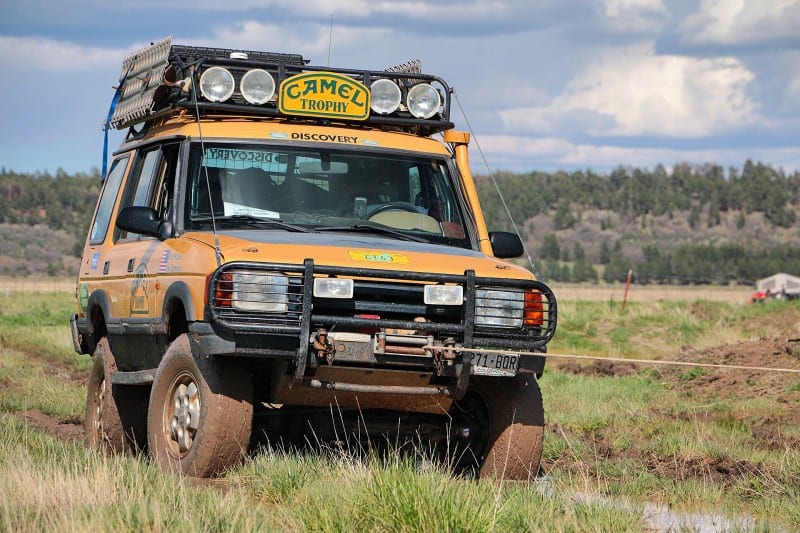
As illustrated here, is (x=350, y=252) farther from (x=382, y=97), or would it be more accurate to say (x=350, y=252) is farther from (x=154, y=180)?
(x=154, y=180)

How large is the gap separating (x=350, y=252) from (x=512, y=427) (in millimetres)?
1556

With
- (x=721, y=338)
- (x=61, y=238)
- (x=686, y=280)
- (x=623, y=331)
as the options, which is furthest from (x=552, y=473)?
(x=61, y=238)

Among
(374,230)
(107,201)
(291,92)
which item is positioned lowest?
(374,230)

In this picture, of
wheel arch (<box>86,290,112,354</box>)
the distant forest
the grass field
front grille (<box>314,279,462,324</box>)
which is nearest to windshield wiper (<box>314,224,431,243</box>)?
front grille (<box>314,279,462,324</box>)

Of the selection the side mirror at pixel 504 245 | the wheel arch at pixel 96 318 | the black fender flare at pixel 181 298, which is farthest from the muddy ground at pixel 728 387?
the wheel arch at pixel 96 318

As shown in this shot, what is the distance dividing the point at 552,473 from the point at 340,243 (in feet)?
7.68

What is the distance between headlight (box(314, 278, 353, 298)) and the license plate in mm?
841

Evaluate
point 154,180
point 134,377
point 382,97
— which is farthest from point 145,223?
point 382,97

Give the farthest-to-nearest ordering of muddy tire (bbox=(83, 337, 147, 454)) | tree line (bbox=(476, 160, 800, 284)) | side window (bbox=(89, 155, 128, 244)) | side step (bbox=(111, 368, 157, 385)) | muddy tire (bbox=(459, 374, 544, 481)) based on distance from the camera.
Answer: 1. tree line (bbox=(476, 160, 800, 284))
2. side window (bbox=(89, 155, 128, 244))
3. muddy tire (bbox=(83, 337, 147, 454))
4. side step (bbox=(111, 368, 157, 385))
5. muddy tire (bbox=(459, 374, 544, 481))

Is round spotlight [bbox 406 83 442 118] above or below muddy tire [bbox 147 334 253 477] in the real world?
above

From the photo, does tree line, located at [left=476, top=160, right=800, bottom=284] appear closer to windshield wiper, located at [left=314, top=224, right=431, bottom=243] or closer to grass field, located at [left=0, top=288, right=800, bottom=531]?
grass field, located at [left=0, top=288, right=800, bottom=531]

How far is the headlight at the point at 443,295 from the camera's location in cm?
753

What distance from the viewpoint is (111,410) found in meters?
9.55

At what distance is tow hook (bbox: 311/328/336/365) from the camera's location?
24.0 feet
